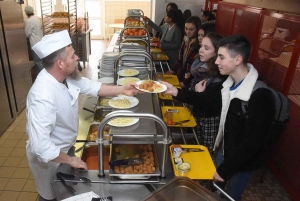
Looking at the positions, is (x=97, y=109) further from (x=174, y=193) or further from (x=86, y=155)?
(x=174, y=193)

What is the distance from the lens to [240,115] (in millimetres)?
1785

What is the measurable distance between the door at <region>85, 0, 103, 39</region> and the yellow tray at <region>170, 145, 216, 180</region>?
10.2 metres

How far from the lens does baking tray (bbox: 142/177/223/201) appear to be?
4.46ft

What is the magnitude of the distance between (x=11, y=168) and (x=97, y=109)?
1665 millimetres

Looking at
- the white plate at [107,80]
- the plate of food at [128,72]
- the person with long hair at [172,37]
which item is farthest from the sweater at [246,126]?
the person with long hair at [172,37]

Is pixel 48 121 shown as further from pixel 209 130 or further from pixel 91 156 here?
pixel 209 130

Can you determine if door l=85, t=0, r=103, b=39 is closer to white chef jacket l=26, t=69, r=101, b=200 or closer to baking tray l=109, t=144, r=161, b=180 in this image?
white chef jacket l=26, t=69, r=101, b=200

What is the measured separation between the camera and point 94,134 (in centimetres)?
226

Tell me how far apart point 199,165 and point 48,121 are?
1035 mm

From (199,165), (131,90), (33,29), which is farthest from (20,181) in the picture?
(33,29)

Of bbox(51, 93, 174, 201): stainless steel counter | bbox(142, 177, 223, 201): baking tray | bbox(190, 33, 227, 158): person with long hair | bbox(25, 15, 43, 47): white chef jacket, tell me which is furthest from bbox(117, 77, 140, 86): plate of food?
bbox(25, 15, 43, 47): white chef jacket

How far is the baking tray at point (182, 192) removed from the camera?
1.36 m

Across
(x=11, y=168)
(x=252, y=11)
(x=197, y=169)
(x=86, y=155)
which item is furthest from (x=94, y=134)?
(x=252, y=11)

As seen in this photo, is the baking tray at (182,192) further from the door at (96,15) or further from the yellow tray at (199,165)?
the door at (96,15)
